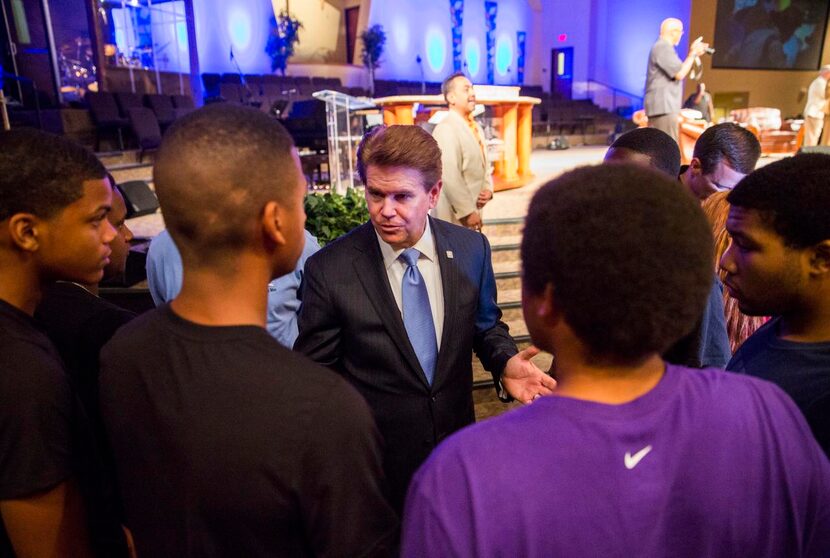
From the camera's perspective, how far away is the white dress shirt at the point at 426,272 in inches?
65.3

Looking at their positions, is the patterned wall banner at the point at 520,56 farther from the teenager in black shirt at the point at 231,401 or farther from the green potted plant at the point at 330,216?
the teenager in black shirt at the point at 231,401

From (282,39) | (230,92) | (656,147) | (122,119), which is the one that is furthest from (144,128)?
(656,147)

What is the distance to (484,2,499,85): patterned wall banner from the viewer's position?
1862 cm

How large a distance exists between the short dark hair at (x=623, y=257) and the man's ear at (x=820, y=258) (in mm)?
497

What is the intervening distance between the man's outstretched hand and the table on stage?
455cm

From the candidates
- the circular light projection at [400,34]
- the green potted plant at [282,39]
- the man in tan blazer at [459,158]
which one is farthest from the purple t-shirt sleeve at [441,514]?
the circular light projection at [400,34]

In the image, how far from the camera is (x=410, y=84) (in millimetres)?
15984

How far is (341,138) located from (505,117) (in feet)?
6.26

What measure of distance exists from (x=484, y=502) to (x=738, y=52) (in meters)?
17.0

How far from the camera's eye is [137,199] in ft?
19.2

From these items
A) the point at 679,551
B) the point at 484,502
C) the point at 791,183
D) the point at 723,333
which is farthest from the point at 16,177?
the point at 723,333

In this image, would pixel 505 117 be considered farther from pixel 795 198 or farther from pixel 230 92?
pixel 230 92

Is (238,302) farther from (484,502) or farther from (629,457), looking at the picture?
(629,457)

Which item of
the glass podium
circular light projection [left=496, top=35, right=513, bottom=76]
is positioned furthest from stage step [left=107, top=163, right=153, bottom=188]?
circular light projection [left=496, top=35, right=513, bottom=76]
